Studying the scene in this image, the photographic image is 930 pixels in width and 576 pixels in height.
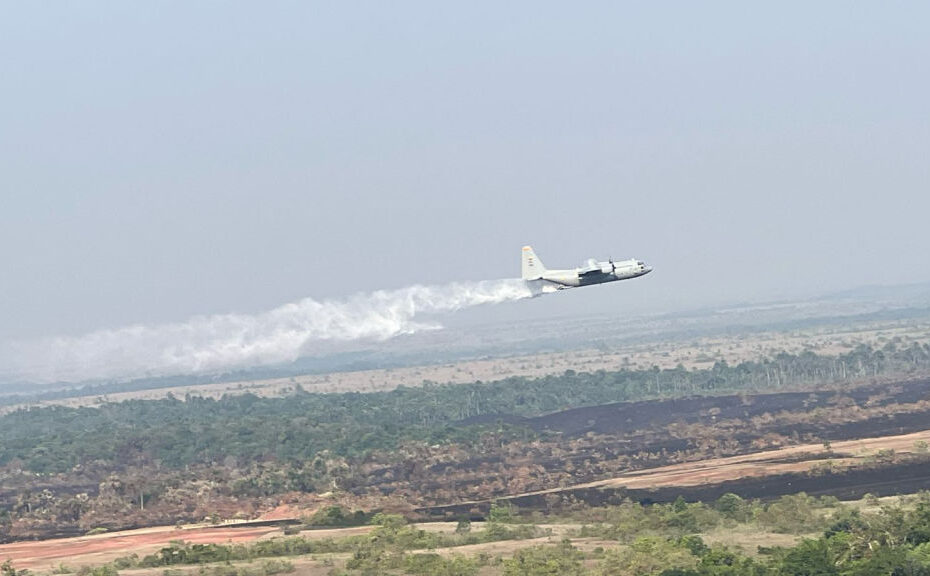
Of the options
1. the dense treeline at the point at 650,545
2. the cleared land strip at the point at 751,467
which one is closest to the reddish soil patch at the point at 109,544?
the dense treeline at the point at 650,545

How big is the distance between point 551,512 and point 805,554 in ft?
138

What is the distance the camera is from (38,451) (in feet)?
604

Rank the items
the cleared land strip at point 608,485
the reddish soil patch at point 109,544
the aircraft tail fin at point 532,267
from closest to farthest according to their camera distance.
Result: the reddish soil patch at point 109,544 < the cleared land strip at point 608,485 < the aircraft tail fin at point 532,267

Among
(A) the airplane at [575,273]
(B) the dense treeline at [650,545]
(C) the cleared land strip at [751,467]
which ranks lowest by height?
(C) the cleared land strip at [751,467]

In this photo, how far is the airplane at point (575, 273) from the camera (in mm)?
112562

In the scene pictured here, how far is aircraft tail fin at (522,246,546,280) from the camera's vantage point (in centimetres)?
11544

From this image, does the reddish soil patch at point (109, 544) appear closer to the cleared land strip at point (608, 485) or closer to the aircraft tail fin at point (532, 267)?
the cleared land strip at point (608, 485)

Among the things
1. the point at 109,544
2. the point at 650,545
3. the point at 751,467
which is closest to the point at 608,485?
the point at 751,467

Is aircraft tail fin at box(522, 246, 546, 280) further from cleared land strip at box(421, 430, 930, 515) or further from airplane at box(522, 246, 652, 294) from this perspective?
cleared land strip at box(421, 430, 930, 515)

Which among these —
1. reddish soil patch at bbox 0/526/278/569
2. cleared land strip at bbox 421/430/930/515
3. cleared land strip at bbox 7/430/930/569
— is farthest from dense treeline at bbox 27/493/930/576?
cleared land strip at bbox 421/430/930/515

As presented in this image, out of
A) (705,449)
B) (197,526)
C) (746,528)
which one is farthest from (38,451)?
(746,528)

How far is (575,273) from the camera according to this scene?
370ft

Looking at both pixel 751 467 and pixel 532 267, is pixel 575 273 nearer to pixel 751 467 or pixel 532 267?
pixel 532 267

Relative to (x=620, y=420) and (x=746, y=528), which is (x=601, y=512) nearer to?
(x=746, y=528)
